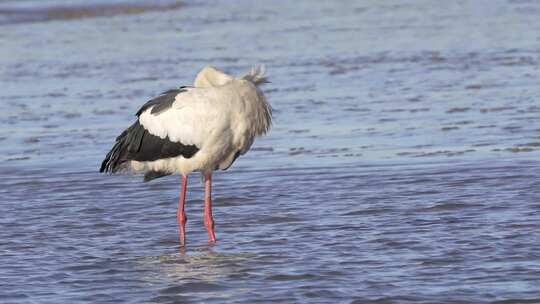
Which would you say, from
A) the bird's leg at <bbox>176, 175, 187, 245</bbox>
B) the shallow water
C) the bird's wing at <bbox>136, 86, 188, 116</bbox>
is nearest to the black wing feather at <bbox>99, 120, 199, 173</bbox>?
the bird's wing at <bbox>136, 86, 188, 116</bbox>

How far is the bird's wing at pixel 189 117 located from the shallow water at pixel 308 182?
0.72 m

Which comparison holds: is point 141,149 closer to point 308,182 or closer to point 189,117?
point 189,117

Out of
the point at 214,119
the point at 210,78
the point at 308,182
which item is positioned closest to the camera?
the point at 214,119

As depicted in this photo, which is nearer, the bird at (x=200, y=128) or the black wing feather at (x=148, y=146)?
the bird at (x=200, y=128)

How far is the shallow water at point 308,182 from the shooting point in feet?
26.8

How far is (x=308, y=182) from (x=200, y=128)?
2084 mm

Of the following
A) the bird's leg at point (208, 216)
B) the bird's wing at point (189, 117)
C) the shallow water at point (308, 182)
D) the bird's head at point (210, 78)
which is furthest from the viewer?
the bird's head at point (210, 78)

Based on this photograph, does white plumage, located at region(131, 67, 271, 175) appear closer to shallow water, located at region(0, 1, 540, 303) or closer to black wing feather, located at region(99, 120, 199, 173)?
black wing feather, located at region(99, 120, 199, 173)

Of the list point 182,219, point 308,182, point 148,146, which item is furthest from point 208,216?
point 308,182

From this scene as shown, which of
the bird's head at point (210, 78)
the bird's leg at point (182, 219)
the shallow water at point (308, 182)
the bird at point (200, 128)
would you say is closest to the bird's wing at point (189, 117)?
the bird at point (200, 128)

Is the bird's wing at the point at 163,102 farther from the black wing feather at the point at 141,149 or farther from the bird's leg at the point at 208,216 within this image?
the bird's leg at the point at 208,216

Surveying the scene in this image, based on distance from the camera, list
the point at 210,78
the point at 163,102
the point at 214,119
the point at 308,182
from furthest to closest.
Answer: the point at 308,182, the point at 210,78, the point at 163,102, the point at 214,119

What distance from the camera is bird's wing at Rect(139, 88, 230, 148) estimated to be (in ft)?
31.6

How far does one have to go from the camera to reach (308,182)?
38.0 ft
